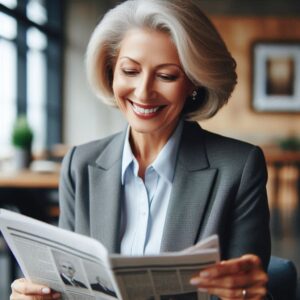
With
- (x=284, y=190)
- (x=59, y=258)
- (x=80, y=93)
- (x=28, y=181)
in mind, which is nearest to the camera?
(x=59, y=258)

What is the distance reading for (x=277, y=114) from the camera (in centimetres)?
860

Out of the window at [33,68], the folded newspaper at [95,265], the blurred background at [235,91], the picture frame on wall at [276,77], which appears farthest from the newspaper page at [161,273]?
the picture frame on wall at [276,77]

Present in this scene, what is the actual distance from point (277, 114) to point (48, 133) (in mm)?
3889

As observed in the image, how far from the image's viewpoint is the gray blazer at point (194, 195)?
1363 millimetres

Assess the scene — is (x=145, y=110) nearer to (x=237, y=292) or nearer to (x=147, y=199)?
(x=147, y=199)

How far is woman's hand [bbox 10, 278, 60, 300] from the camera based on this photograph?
1.24 metres

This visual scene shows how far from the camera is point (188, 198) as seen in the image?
1.42 m

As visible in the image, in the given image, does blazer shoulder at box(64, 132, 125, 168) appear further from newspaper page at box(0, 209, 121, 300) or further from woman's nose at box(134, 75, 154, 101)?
newspaper page at box(0, 209, 121, 300)

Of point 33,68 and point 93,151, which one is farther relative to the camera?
point 33,68

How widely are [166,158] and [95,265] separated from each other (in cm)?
50

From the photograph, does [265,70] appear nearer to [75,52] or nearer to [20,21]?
[75,52]

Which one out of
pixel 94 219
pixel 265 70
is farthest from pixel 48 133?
pixel 94 219

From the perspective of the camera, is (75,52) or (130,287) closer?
(130,287)

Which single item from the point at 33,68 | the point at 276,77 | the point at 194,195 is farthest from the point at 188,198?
the point at 276,77
